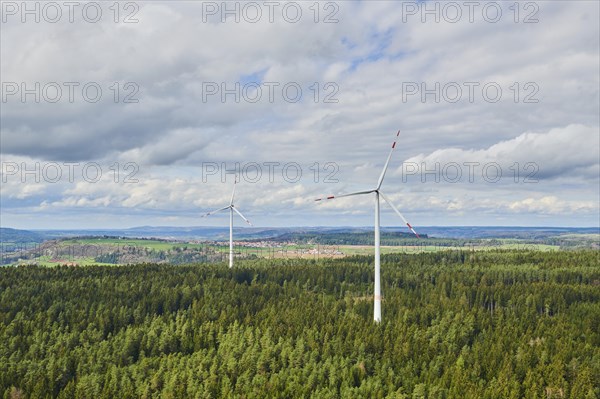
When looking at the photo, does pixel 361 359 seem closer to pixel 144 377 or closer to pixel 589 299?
pixel 144 377

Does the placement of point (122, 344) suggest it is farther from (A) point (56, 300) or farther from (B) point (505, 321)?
(B) point (505, 321)

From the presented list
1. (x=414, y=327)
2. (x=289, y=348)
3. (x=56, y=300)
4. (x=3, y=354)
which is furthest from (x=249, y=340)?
(x=56, y=300)


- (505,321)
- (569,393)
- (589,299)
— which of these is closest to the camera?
(569,393)

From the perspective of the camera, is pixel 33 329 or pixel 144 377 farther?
pixel 33 329

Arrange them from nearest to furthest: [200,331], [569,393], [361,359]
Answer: [569,393], [361,359], [200,331]

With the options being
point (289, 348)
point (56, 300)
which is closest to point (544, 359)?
point (289, 348)

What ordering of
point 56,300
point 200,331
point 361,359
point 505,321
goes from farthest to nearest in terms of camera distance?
point 56,300, point 505,321, point 200,331, point 361,359
